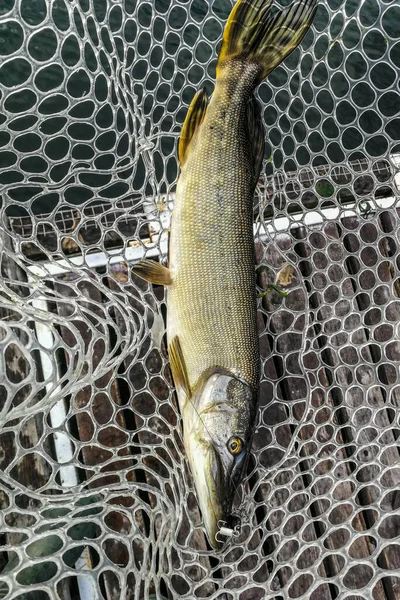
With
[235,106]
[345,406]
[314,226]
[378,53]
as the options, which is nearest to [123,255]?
[235,106]

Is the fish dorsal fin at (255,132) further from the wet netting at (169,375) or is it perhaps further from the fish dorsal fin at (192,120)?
the wet netting at (169,375)

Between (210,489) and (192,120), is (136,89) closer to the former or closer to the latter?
(192,120)

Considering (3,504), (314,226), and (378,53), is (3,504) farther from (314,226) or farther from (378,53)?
(378,53)

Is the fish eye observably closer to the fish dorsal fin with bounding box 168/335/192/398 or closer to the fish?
the fish

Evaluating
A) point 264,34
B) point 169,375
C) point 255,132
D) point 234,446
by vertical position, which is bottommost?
point 234,446

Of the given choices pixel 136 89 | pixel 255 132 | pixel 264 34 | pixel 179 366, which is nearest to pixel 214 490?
pixel 179 366

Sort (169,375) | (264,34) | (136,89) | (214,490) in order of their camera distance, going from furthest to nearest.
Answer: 1. (136,89)
2. (169,375)
3. (264,34)
4. (214,490)

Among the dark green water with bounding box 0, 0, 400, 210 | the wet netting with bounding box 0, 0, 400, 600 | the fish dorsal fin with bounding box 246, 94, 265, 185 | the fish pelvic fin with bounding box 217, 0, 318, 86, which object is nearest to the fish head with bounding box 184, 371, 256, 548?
the wet netting with bounding box 0, 0, 400, 600
